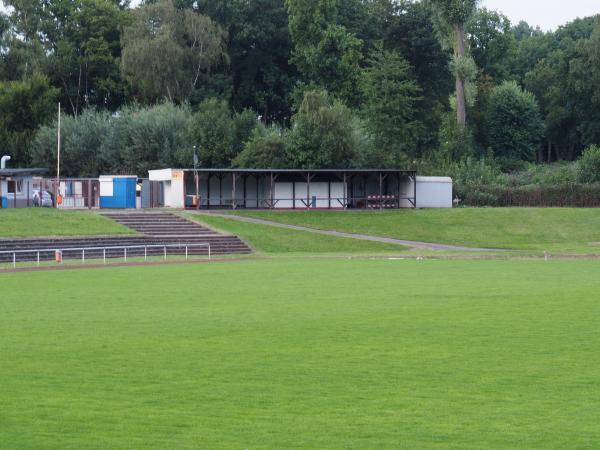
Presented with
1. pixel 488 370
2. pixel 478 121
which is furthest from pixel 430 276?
pixel 478 121

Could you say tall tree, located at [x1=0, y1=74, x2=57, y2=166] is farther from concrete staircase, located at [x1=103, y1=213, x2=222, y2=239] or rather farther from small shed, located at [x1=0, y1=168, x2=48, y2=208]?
concrete staircase, located at [x1=103, y1=213, x2=222, y2=239]

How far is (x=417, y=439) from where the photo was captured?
12.2 meters

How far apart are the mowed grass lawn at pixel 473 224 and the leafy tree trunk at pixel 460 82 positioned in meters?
29.4

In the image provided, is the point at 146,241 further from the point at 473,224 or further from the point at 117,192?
the point at 473,224

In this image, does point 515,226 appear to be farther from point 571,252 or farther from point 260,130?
point 260,130

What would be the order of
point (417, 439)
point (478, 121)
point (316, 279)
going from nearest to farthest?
point (417, 439), point (316, 279), point (478, 121)

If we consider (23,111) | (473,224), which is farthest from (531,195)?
(23,111)

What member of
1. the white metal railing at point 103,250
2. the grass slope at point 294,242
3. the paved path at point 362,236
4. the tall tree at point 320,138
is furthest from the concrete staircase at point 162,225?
the tall tree at point 320,138

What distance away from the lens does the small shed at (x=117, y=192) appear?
7231 centimetres

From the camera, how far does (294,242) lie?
58.2 meters

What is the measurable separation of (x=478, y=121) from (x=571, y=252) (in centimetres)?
6072

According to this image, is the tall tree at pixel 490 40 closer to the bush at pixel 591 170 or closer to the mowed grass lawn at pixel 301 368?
the bush at pixel 591 170

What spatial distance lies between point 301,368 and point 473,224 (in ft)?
167

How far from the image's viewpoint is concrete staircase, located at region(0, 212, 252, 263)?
163ft
